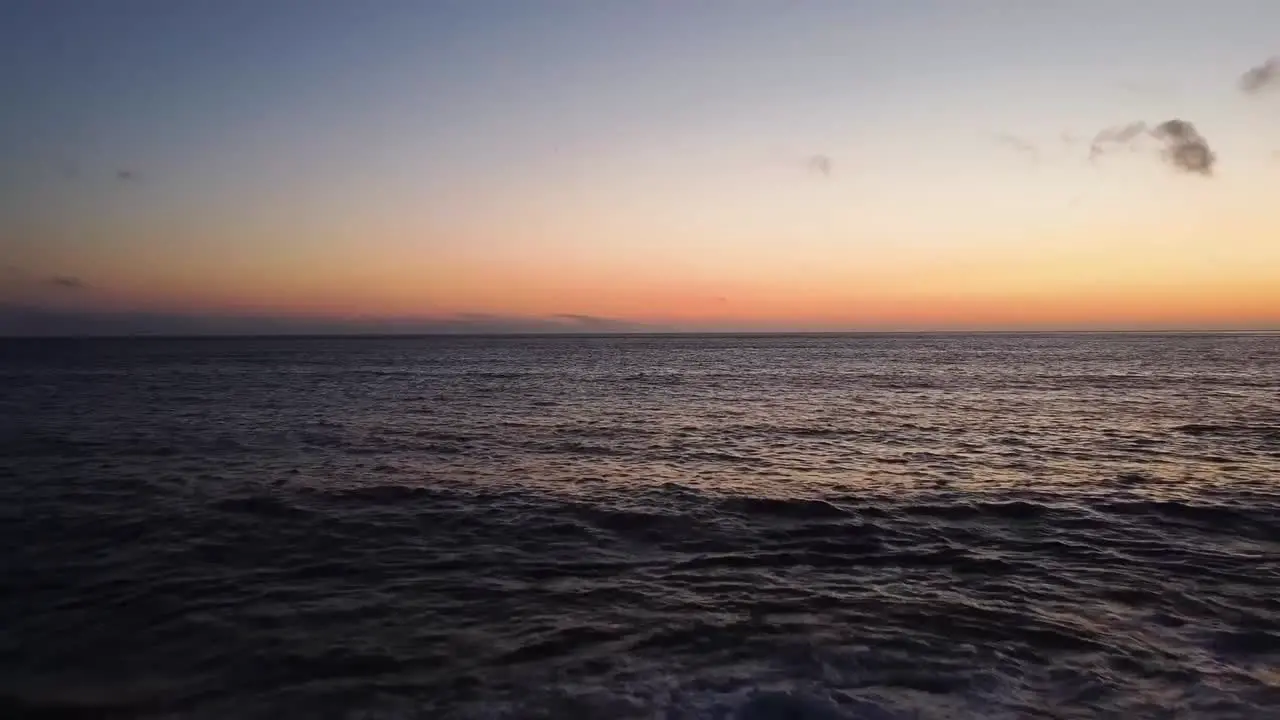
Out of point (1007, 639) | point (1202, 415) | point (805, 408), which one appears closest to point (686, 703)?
point (1007, 639)

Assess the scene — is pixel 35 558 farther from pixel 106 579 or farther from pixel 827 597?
pixel 827 597

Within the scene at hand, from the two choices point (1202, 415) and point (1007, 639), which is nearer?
point (1007, 639)

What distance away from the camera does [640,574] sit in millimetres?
13922

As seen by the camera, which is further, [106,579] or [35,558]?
[35,558]

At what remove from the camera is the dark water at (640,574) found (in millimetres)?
9336

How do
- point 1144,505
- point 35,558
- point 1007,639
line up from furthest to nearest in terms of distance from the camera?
point 1144,505 → point 35,558 → point 1007,639

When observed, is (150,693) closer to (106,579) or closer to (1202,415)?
(106,579)

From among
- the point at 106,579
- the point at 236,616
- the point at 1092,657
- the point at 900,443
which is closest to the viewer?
the point at 1092,657

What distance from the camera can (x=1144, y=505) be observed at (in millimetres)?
19438

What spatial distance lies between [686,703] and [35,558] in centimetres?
1449

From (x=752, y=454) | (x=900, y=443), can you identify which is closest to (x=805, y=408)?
(x=900, y=443)

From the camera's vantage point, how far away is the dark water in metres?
9.34

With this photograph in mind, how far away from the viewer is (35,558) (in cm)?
1490

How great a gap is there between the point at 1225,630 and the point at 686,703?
28.7 ft
